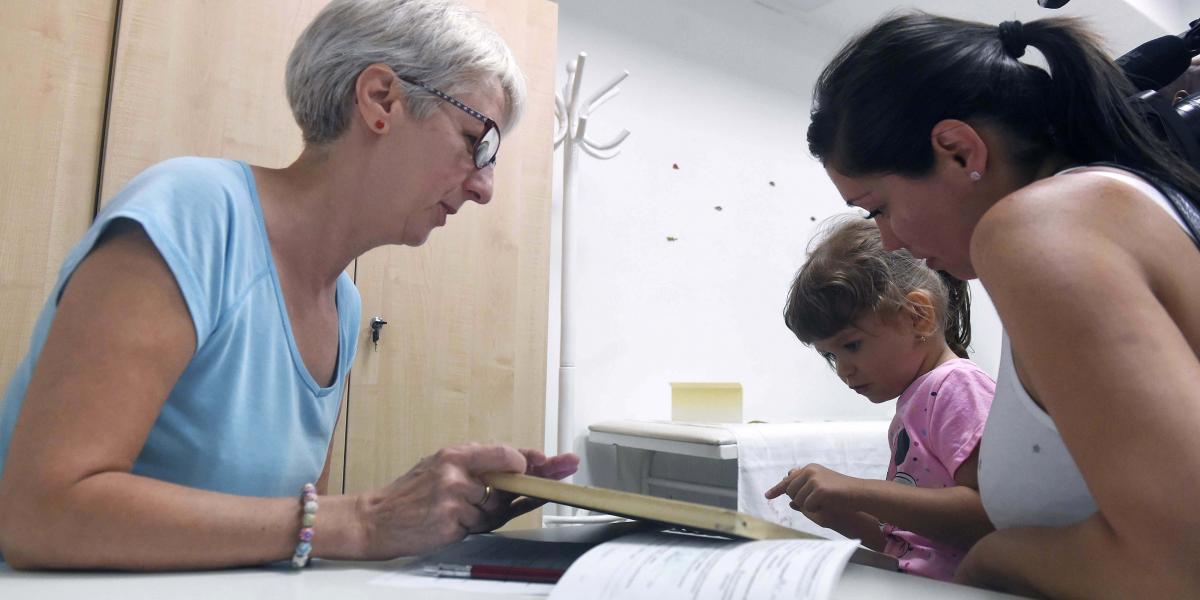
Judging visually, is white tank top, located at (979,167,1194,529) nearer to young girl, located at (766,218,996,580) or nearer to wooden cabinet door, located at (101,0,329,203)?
young girl, located at (766,218,996,580)

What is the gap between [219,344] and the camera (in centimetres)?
85

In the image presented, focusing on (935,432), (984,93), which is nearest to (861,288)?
(935,432)

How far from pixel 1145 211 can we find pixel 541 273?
1677 mm

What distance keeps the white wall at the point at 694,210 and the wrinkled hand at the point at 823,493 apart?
1.60 metres

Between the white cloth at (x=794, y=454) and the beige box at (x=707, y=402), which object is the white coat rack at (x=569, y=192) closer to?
the beige box at (x=707, y=402)

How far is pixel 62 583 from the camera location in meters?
0.61

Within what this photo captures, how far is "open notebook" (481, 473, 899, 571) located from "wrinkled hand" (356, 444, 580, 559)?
0.03 metres

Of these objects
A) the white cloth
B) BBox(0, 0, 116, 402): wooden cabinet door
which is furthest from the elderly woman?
the white cloth

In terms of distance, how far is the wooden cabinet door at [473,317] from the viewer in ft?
6.25

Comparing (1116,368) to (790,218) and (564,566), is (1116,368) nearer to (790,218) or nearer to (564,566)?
(564,566)

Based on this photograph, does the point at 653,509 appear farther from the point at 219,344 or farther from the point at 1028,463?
the point at 219,344

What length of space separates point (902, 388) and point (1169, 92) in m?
0.67

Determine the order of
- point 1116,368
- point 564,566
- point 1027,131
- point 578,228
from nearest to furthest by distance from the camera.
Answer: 1. point 1116,368
2. point 564,566
3. point 1027,131
4. point 578,228

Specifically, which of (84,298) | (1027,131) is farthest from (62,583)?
(1027,131)
